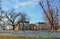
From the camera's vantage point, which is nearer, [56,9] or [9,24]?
[56,9]

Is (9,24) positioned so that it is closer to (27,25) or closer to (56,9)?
(27,25)

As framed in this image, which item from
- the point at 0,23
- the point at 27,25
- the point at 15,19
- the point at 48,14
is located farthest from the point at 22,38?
the point at 15,19

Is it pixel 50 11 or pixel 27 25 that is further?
pixel 27 25

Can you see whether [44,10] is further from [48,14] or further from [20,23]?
[20,23]

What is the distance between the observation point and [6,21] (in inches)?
1486

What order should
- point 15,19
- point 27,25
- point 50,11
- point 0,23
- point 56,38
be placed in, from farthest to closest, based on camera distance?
point 15,19 → point 27,25 → point 0,23 → point 50,11 → point 56,38

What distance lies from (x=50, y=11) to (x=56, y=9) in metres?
0.98

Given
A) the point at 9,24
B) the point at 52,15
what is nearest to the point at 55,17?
the point at 52,15

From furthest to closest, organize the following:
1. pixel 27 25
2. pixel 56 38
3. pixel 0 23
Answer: pixel 27 25 < pixel 0 23 < pixel 56 38

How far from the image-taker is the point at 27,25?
121 ft

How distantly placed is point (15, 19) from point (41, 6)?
17270mm

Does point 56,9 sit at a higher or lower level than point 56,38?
higher

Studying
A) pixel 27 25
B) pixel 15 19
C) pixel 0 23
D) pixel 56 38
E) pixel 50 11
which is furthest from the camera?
pixel 15 19

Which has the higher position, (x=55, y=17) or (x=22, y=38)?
(x=55, y=17)
